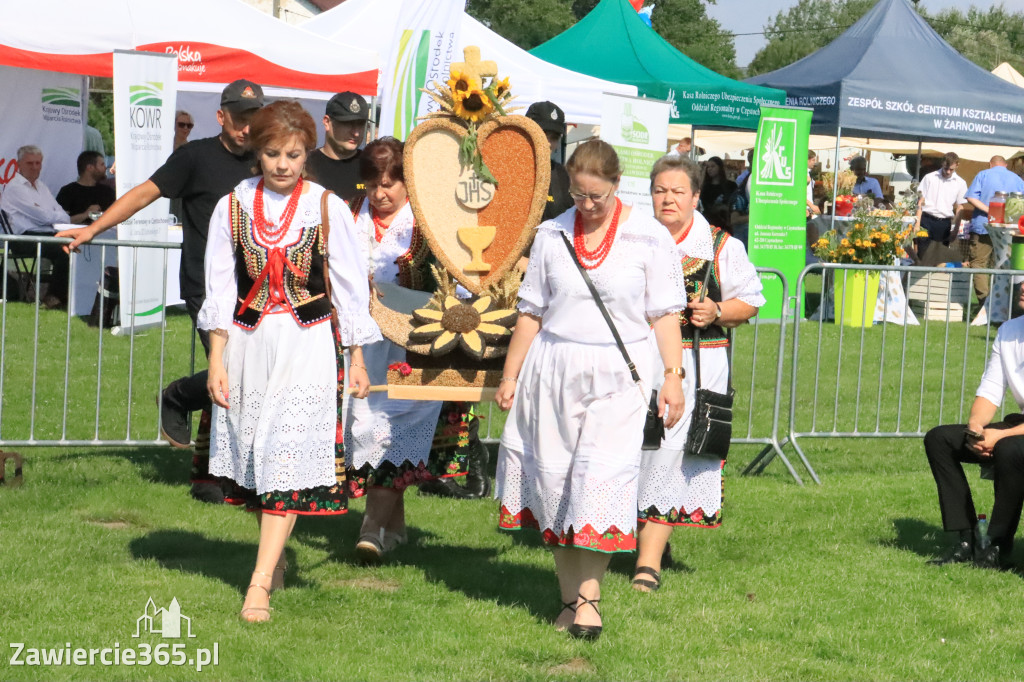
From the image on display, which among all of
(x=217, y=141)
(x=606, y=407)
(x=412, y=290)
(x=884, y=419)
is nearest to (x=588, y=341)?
(x=606, y=407)

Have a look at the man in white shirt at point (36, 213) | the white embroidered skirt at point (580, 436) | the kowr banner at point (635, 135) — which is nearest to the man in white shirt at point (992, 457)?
the white embroidered skirt at point (580, 436)

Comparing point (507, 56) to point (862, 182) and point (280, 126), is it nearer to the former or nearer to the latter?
point (862, 182)

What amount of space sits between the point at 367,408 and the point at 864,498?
3.20 meters

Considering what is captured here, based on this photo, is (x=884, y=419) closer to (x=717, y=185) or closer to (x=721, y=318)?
(x=721, y=318)

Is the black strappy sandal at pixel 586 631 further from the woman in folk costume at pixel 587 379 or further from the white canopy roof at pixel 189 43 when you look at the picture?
Result: the white canopy roof at pixel 189 43

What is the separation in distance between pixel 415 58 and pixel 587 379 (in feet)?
20.8

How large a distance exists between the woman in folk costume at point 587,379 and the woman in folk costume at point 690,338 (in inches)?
23.7

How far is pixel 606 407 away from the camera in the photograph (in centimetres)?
462

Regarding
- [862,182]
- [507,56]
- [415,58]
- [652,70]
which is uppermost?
[652,70]

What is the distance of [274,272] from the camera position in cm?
461

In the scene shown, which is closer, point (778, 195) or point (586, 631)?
point (586, 631)

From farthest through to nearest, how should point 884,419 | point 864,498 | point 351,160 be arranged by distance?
point 884,419 < point 864,498 < point 351,160

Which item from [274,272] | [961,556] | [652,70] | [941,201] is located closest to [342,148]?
[274,272]

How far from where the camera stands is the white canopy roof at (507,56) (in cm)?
1424
